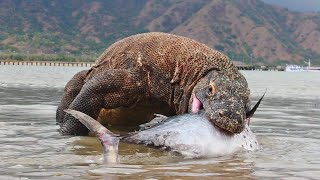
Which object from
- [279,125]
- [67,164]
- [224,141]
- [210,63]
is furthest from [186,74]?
[279,125]

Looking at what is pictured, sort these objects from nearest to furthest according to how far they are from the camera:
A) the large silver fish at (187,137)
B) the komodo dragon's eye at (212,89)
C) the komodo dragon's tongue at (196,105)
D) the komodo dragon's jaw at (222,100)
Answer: the large silver fish at (187,137)
the komodo dragon's jaw at (222,100)
the komodo dragon's eye at (212,89)
the komodo dragon's tongue at (196,105)

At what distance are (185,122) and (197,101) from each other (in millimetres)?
974

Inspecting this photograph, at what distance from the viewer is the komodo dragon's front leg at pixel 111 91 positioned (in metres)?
9.66

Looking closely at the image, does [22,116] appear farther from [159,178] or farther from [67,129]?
[159,178]

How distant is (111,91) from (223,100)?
6.61ft

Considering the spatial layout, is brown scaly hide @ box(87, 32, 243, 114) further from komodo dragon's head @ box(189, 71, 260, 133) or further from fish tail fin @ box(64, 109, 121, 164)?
fish tail fin @ box(64, 109, 121, 164)

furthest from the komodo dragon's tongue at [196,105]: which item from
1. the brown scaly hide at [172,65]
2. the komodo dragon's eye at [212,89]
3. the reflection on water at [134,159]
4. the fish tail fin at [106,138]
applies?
the fish tail fin at [106,138]

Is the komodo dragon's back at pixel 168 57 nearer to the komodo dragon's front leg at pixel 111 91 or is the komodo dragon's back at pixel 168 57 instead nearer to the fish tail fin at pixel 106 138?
the komodo dragon's front leg at pixel 111 91

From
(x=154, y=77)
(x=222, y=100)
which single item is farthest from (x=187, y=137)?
Answer: (x=154, y=77)

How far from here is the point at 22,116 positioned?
13.4 metres

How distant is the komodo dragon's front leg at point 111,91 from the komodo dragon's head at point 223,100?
0.96 m

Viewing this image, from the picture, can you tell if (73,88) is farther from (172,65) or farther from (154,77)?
(172,65)

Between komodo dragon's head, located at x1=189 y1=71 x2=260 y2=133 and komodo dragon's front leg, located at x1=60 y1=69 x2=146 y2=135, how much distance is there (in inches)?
37.6

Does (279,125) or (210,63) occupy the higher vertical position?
(210,63)
